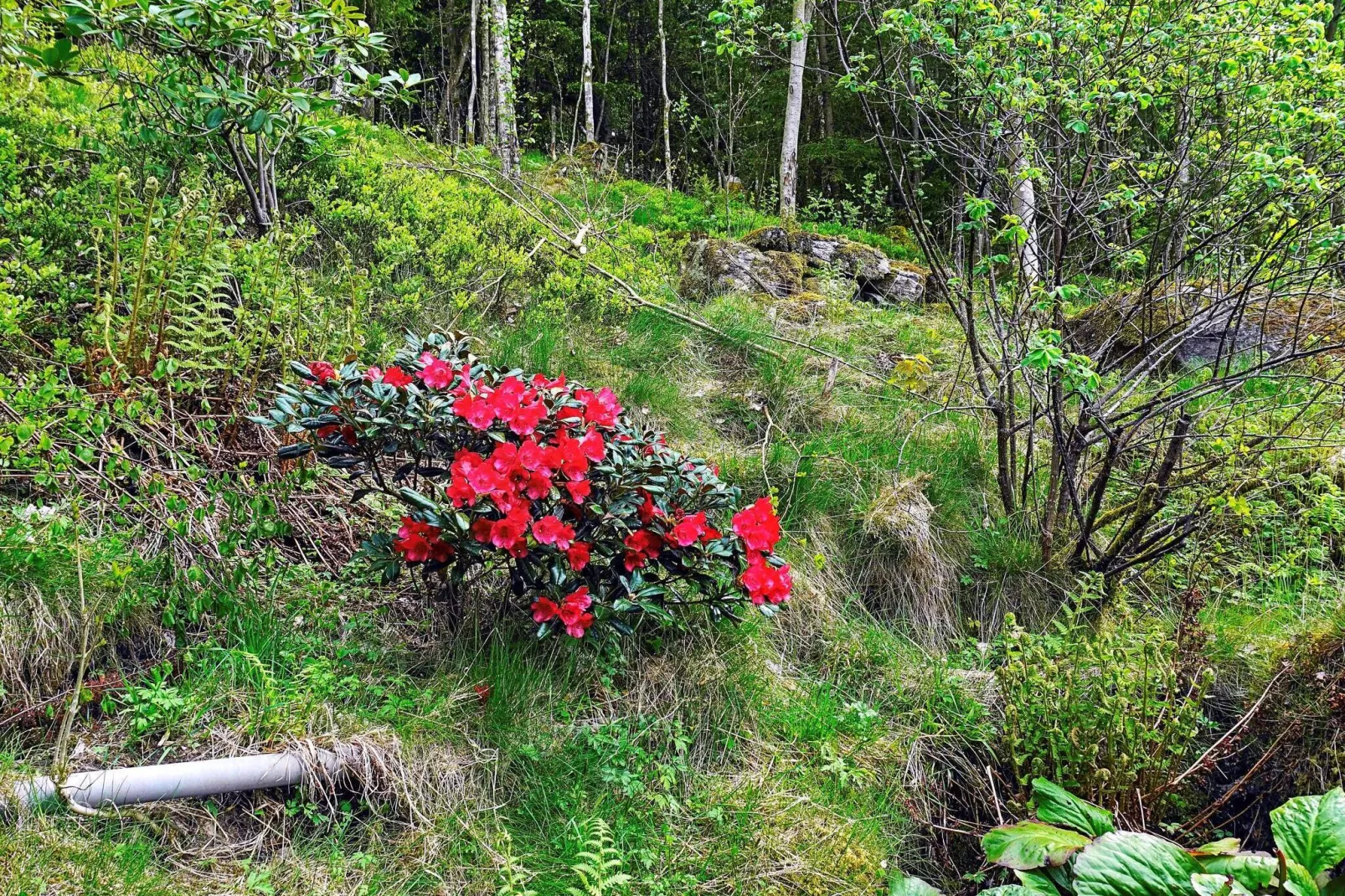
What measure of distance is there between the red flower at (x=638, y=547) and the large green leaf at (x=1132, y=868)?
1272 mm

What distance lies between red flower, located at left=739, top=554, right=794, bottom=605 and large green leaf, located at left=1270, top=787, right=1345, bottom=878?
126cm

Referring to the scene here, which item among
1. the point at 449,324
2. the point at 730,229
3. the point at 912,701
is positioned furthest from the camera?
the point at 730,229

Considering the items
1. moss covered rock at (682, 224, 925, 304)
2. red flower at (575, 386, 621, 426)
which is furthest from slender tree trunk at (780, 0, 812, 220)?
red flower at (575, 386, 621, 426)

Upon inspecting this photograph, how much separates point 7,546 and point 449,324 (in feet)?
7.44

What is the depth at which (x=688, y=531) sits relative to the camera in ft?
7.28

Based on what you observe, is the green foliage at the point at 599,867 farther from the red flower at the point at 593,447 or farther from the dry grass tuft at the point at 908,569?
the dry grass tuft at the point at 908,569

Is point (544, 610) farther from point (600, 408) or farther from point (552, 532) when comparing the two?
point (600, 408)

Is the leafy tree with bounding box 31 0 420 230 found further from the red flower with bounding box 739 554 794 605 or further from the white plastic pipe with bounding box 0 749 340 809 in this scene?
the red flower with bounding box 739 554 794 605

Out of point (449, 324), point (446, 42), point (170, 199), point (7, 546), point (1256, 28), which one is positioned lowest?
point (7, 546)

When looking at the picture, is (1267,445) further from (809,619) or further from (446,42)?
(446,42)

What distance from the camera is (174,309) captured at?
2859mm

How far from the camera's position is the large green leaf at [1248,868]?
5.51 feet

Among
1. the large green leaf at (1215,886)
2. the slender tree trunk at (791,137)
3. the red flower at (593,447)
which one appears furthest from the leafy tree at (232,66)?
the slender tree trunk at (791,137)

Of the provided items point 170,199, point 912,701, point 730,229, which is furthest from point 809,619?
point 730,229
